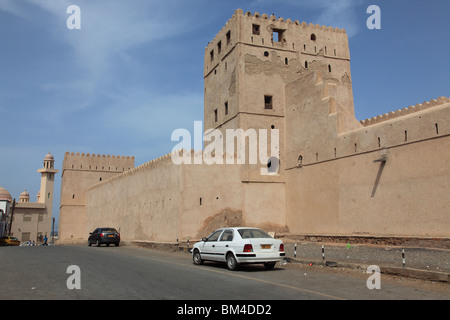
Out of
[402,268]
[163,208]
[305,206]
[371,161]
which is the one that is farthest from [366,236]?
[163,208]

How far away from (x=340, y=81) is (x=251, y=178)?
1017 centimetres

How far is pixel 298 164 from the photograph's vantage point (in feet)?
82.2

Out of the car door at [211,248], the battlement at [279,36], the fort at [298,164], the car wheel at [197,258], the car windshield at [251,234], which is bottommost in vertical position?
the car wheel at [197,258]

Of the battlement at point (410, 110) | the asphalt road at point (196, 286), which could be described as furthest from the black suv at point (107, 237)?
the battlement at point (410, 110)

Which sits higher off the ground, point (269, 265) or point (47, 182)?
point (47, 182)

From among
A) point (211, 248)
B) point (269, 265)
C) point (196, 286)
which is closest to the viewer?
point (196, 286)

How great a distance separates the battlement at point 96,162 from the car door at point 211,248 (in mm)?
36522

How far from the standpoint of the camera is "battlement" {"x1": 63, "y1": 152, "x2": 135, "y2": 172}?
4578 cm

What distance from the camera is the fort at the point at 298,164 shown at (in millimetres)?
17312

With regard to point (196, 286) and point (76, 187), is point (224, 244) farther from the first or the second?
point (76, 187)

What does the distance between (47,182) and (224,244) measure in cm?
5901

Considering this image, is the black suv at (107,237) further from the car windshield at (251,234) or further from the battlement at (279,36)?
the car windshield at (251,234)

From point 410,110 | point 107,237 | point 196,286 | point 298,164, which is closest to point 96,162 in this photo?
point 107,237

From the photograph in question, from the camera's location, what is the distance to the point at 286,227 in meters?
25.9
